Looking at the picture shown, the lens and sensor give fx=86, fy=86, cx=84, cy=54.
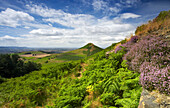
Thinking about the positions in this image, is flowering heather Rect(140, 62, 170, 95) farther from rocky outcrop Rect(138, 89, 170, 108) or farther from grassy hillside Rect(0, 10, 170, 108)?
rocky outcrop Rect(138, 89, 170, 108)

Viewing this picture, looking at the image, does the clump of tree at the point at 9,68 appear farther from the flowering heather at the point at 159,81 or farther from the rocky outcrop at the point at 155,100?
the flowering heather at the point at 159,81

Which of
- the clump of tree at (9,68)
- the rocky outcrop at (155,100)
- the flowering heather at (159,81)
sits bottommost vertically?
the clump of tree at (9,68)

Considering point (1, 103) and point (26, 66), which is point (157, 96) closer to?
point (1, 103)

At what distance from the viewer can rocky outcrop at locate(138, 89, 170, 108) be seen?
2576 mm

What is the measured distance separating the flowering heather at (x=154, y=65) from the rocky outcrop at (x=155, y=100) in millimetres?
195

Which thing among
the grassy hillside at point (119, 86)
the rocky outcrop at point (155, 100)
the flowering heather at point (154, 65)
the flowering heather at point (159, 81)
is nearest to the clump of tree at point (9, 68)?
the grassy hillside at point (119, 86)

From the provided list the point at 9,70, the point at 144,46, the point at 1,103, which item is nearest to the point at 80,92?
the point at 144,46

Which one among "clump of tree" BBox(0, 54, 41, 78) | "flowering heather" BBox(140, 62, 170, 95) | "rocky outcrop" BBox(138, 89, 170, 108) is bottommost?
"clump of tree" BBox(0, 54, 41, 78)

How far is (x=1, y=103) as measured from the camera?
614 centimetres

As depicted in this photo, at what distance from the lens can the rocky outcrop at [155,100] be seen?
258 centimetres

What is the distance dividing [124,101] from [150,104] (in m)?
0.85

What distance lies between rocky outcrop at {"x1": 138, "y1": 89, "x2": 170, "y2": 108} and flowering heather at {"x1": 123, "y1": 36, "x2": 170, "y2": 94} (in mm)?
195

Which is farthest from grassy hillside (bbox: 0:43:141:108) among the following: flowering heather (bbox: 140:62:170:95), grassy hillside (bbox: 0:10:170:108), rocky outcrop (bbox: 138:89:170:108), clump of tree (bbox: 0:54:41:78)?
clump of tree (bbox: 0:54:41:78)

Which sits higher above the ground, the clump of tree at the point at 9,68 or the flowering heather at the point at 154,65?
the flowering heather at the point at 154,65
